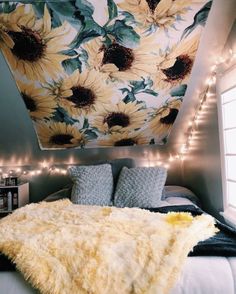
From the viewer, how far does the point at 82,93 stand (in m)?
2.54

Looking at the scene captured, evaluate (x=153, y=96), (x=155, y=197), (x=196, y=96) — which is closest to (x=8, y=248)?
(x=155, y=197)

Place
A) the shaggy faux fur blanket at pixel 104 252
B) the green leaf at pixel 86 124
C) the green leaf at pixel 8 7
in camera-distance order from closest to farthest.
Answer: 1. the shaggy faux fur blanket at pixel 104 252
2. the green leaf at pixel 8 7
3. the green leaf at pixel 86 124

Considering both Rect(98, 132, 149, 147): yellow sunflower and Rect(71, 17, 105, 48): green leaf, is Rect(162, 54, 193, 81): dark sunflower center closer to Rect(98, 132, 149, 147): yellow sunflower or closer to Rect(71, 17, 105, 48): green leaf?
Rect(71, 17, 105, 48): green leaf

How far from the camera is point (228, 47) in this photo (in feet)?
6.57

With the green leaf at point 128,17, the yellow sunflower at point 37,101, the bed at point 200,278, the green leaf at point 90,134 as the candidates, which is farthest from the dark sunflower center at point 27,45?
the bed at point 200,278

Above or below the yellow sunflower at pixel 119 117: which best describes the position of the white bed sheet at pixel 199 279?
below

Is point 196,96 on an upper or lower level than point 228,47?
lower

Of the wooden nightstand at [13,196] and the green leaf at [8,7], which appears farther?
the wooden nightstand at [13,196]

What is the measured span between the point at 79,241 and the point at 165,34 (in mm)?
1632

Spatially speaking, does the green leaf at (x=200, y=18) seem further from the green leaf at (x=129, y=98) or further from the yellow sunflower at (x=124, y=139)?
the yellow sunflower at (x=124, y=139)

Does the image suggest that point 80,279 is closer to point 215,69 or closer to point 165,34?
point 165,34

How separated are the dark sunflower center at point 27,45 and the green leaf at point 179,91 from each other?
1290mm

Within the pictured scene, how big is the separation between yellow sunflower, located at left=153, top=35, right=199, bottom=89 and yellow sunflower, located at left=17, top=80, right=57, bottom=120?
1061 millimetres

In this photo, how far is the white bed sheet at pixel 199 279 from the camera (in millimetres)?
1058
